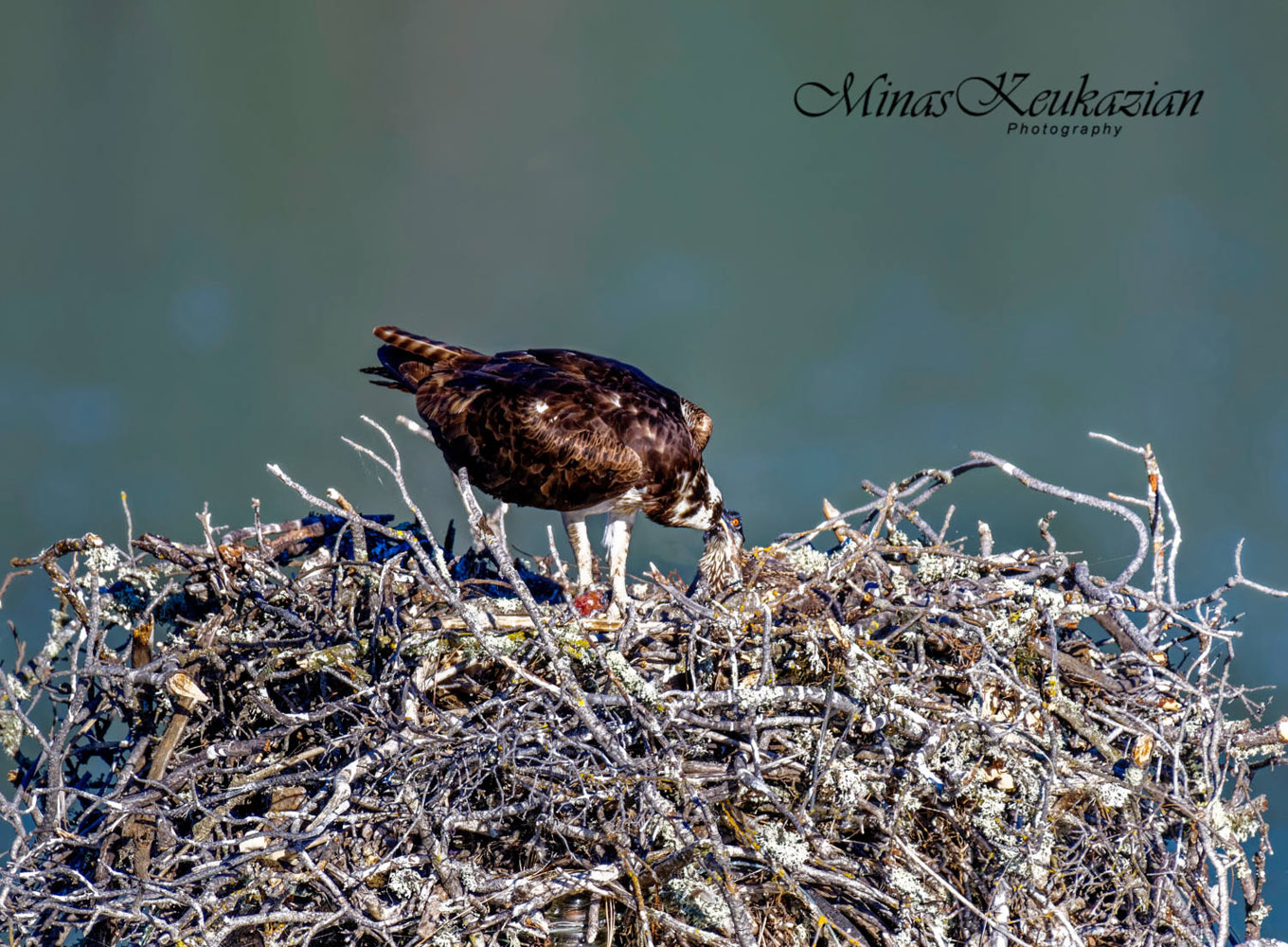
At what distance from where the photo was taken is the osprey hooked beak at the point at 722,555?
372 centimetres

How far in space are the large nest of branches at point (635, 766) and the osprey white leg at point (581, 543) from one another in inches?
34.5

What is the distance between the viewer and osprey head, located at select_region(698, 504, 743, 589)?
12.2 ft

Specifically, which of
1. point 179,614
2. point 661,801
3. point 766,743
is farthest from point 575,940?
point 179,614

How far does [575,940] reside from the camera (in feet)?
9.17

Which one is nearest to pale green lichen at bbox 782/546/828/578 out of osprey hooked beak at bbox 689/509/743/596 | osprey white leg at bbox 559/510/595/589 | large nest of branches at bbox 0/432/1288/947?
large nest of branches at bbox 0/432/1288/947

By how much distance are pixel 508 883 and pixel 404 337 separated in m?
2.14

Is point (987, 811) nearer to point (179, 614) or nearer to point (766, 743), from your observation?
point (766, 743)

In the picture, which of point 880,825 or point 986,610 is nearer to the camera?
point 880,825

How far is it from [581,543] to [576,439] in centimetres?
62

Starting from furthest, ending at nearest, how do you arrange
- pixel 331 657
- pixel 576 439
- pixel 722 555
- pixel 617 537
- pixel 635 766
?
1. pixel 617 537
2. pixel 722 555
3. pixel 576 439
4. pixel 331 657
5. pixel 635 766

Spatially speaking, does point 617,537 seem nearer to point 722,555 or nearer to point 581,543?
point 581,543

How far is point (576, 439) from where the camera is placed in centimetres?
359

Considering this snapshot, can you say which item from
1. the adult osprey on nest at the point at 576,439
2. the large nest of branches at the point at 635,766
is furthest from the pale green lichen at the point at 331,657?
the adult osprey on nest at the point at 576,439

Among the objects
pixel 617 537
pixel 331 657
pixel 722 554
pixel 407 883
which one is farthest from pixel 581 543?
pixel 407 883
